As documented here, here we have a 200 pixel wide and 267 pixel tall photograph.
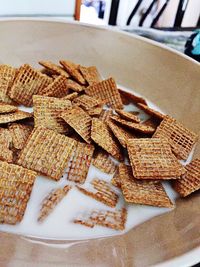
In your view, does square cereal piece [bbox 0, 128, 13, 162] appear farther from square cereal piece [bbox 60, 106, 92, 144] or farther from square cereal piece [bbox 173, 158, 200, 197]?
square cereal piece [bbox 173, 158, 200, 197]

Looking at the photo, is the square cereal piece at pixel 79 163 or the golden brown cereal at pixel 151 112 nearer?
the square cereal piece at pixel 79 163

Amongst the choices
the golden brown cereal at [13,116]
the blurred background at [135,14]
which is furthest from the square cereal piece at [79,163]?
the blurred background at [135,14]

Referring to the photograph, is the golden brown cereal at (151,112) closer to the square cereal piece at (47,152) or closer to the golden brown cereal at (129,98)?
the golden brown cereal at (129,98)

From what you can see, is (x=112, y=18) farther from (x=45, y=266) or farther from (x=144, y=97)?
(x=45, y=266)

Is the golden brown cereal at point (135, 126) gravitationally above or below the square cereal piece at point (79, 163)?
above

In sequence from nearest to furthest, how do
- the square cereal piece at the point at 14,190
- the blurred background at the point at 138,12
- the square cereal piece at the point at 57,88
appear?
the square cereal piece at the point at 14,190 → the square cereal piece at the point at 57,88 → the blurred background at the point at 138,12

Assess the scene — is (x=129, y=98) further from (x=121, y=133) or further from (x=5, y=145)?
(x=5, y=145)

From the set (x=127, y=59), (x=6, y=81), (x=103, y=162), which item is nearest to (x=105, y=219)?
(x=103, y=162)

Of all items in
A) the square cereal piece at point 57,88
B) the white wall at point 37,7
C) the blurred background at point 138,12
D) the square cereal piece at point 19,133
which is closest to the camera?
the square cereal piece at point 19,133

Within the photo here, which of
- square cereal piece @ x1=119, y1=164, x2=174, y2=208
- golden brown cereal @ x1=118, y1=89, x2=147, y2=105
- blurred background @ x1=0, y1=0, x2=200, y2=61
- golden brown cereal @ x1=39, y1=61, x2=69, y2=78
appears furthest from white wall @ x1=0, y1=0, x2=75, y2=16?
square cereal piece @ x1=119, y1=164, x2=174, y2=208
